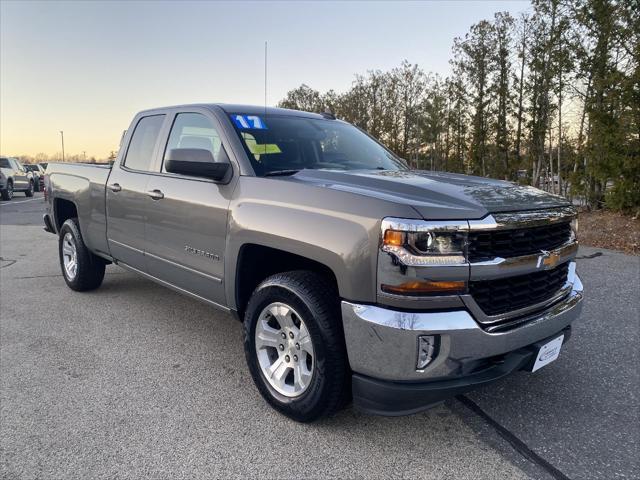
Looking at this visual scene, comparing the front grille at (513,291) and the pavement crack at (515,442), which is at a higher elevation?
the front grille at (513,291)

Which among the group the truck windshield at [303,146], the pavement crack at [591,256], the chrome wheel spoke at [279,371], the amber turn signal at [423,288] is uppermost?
the truck windshield at [303,146]

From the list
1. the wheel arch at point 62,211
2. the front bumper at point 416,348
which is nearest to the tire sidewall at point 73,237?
the wheel arch at point 62,211

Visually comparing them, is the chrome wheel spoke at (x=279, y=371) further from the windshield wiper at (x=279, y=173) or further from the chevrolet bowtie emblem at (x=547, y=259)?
the chevrolet bowtie emblem at (x=547, y=259)

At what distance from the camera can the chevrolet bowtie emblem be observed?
2535mm

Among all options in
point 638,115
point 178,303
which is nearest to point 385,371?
point 178,303

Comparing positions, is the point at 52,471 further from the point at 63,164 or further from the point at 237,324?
the point at 63,164

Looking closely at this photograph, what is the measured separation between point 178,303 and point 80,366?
1606 millimetres

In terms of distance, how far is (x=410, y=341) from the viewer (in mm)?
2154

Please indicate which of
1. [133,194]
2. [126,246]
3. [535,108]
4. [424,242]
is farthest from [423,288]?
[535,108]

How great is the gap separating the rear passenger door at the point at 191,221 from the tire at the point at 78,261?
159 centimetres

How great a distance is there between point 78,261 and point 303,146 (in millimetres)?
3198

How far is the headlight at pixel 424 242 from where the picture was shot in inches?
85.8

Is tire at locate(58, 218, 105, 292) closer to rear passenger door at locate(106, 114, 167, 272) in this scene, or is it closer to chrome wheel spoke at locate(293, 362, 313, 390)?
rear passenger door at locate(106, 114, 167, 272)

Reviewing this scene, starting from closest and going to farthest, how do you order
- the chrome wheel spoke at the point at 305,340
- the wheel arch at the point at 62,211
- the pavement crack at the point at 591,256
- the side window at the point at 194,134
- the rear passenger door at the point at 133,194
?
the chrome wheel spoke at the point at 305,340, the side window at the point at 194,134, the rear passenger door at the point at 133,194, the wheel arch at the point at 62,211, the pavement crack at the point at 591,256
